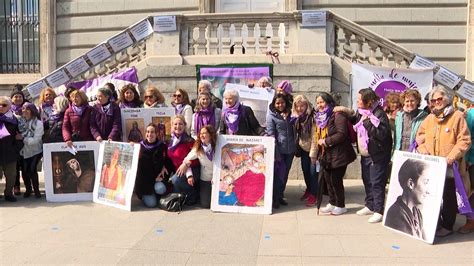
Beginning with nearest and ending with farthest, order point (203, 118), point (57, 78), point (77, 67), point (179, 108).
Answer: point (203, 118) → point (179, 108) → point (77, 67) → point (57, 78)

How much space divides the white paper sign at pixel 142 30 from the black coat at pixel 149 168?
4.60 metres

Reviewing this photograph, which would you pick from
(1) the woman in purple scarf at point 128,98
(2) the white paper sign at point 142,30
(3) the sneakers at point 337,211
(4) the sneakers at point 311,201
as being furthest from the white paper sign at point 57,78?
(3) the sneakers at point 337,211

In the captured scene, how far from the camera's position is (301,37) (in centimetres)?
971

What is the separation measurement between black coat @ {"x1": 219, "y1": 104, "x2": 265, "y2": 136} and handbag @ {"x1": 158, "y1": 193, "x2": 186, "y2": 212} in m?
1.11

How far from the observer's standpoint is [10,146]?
6.88 metres

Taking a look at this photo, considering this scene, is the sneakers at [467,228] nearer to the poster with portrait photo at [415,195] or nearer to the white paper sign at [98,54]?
the poster with portrait photo at [415,195]

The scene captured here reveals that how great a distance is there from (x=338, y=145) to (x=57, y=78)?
767 centimetres

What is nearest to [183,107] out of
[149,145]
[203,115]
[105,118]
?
[203,115]

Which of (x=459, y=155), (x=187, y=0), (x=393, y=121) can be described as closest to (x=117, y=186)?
(x=393, y=121)

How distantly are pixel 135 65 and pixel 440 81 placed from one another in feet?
22.2

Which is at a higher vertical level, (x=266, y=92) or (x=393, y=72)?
(x=393, y=72)

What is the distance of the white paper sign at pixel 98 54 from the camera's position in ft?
35.0

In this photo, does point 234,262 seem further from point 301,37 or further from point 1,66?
point 1,66

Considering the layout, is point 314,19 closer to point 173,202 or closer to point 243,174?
point 243,174
